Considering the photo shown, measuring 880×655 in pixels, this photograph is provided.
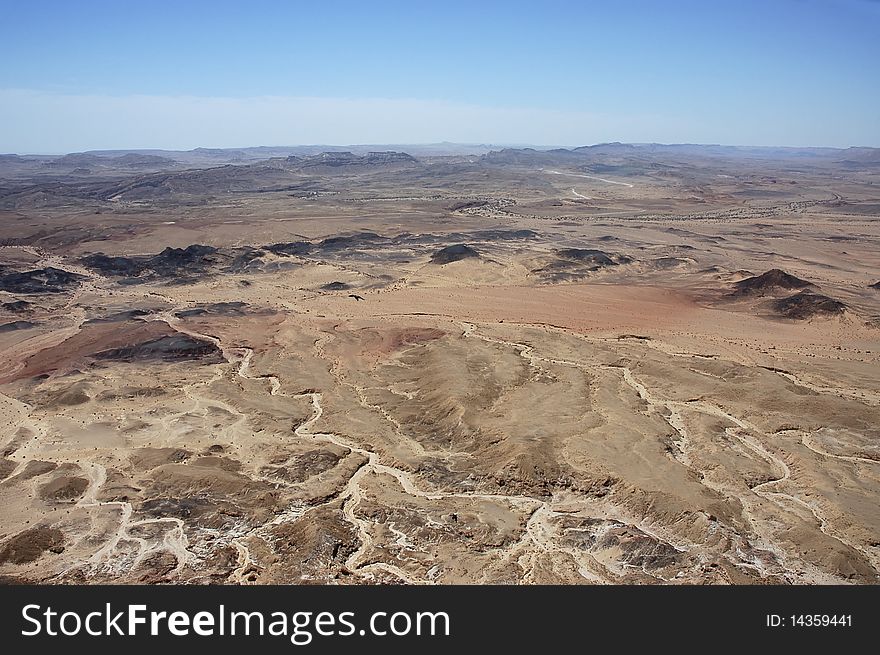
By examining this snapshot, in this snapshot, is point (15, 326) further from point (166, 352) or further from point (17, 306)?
point (166, 352)

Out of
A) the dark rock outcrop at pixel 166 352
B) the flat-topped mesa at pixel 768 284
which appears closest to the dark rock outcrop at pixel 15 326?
the dark rock outcrop at pixel 166 352

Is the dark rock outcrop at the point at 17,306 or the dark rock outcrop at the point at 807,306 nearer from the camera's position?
the dark rock outcrop at the point at 807,306

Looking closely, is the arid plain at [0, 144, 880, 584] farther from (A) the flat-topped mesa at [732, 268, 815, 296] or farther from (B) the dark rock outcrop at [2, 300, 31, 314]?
(B) the dark rock outcrop at [2, 300, 31, 314]

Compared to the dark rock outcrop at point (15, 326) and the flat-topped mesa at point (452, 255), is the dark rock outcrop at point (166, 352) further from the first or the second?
the flat-topped mesa at point (452, 255)

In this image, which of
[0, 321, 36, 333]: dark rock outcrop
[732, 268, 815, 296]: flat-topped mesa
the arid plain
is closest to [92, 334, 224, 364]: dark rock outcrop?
the arid plain

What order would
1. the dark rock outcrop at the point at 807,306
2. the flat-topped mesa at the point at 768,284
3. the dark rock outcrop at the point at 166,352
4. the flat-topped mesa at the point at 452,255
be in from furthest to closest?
1. the flat-topped mesa at the point at 452,255
2. the flat-topped mesa at the point at 768,284
3. the dark rock outcrop at the point at 807,306
4. the dark rock outcrop at the point at 166,352

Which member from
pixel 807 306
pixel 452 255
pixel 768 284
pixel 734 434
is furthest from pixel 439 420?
pixel 452 255
